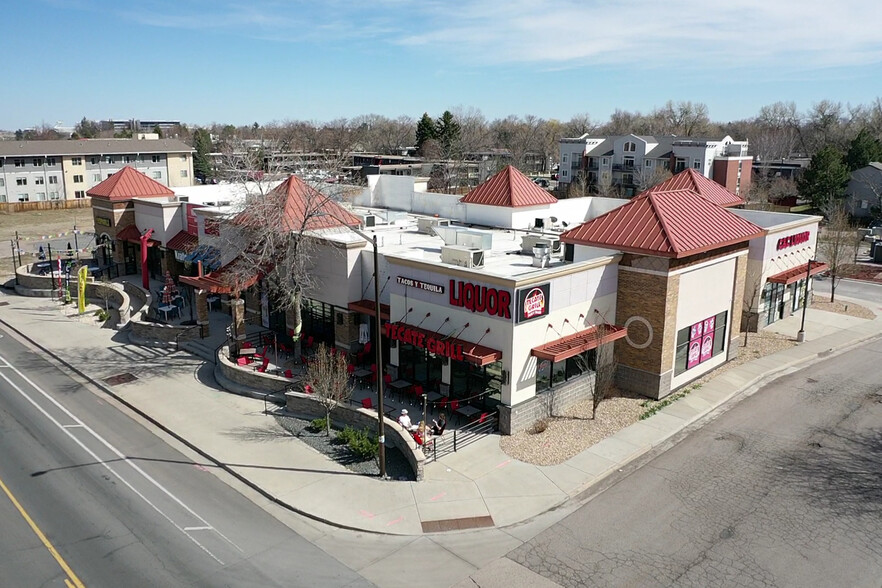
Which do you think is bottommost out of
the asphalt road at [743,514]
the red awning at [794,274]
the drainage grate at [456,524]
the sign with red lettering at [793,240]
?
the drainage grate at [456,524]

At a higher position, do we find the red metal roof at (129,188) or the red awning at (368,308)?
the red metal roof at (129,188)

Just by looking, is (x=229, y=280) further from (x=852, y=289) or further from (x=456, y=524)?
(x=852, y=289)

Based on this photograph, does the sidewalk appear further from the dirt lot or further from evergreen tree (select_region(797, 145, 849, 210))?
evergreen tree (select_region(797, 145, 849, 210))

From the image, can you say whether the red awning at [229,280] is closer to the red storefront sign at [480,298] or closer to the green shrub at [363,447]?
the red storefront sign at [480,298]

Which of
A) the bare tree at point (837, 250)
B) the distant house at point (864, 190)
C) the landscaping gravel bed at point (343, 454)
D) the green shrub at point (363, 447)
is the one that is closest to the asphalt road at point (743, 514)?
the landscaping gravel bed at point (343, 454)

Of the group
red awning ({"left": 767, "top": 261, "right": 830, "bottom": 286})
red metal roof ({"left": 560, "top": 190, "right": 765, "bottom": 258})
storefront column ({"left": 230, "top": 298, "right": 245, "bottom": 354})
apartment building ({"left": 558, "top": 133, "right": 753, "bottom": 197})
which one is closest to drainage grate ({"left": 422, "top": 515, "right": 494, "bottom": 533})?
red metal roof ({"left": 560, "top": 190, "right": 765, "bottom": 258})

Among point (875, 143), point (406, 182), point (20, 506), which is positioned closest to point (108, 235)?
point (406, 182)
